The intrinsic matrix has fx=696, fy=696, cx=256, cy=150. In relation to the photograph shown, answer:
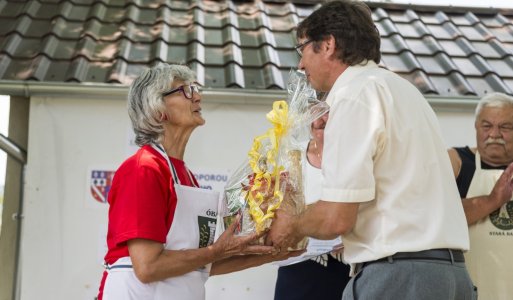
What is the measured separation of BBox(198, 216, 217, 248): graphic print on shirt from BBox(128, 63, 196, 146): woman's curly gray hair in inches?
14.5

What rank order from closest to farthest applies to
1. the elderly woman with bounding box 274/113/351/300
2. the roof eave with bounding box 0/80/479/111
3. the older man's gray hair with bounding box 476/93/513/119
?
the elderly woman with bounding box 274/113/351/300, the older man's gray hair with bounding box 476/93/513/119, the roof eave with bounding box 0/80/479/111

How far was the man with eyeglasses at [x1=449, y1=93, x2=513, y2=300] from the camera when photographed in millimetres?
3348

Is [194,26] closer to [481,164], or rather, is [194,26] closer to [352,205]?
[481,164]

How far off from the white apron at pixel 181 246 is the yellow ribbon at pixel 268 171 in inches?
8.8

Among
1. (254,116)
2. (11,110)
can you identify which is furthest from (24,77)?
(254,116)

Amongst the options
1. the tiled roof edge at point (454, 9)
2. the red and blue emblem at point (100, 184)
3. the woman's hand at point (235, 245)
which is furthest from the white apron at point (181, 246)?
the tiled roof edge at point (454, 9)

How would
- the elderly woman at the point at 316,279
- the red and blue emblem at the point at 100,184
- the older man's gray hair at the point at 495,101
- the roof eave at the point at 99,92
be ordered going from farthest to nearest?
the red and blue emblem at the point at 100,184 < the roof eave at the point at 99,92 < the older man's gray hair at the point at 495,101 < the elderly woman at the point at 316,279

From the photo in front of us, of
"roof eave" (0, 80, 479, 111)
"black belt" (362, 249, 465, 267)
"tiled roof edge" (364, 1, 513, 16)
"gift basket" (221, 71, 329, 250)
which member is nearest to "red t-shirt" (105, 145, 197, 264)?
"gift basket" (221, 71, 329, 250)

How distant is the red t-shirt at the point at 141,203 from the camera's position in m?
2.45

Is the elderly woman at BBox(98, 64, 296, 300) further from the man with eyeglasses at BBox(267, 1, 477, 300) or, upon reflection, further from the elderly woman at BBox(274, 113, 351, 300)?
the elderly woman at BBox(274, 113, 351, 300)

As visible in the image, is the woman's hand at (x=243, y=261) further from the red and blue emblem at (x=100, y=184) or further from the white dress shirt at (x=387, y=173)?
the red and blue emblem at (x=100, y=184)

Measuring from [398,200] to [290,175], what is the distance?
21.4 inches

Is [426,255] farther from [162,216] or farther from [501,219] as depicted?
[501,219]

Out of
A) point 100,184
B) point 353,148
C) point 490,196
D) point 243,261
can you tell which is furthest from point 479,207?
point 100,184
